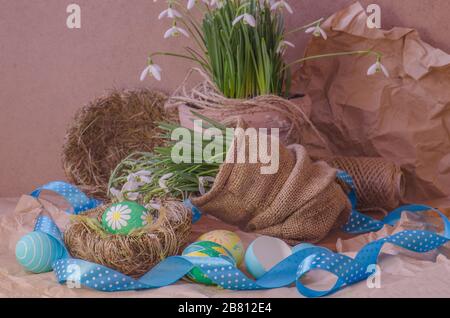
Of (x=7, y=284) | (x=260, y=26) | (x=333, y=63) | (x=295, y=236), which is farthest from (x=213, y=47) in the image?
(x=7, y=284)

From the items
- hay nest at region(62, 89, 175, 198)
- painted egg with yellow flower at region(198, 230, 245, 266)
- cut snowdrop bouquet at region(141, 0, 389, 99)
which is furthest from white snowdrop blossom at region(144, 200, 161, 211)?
hay nest at region(62, 89, 175, 198)

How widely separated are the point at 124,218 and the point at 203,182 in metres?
0.27

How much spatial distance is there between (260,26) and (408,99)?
511 millimetres

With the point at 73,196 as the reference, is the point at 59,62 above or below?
above

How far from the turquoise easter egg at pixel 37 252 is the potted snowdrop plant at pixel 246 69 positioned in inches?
20.3

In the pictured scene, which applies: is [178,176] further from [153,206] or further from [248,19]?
[248,19]

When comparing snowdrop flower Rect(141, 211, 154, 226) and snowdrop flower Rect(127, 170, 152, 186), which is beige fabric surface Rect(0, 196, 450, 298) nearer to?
snowdrop flower Rect(141, 211, 154, 226)

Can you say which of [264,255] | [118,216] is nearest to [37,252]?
[118,216]

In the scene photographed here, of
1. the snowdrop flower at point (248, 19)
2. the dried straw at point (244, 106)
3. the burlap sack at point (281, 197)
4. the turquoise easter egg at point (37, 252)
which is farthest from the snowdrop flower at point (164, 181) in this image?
the snowdrop flower at point (248, 19)

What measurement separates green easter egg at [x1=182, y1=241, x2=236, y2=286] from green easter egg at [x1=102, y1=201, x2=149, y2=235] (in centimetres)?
12

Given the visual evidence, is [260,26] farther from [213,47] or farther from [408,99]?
[408,99]

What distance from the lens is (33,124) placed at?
209cm

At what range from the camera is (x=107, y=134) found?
205cm

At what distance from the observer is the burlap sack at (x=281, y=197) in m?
1.45
